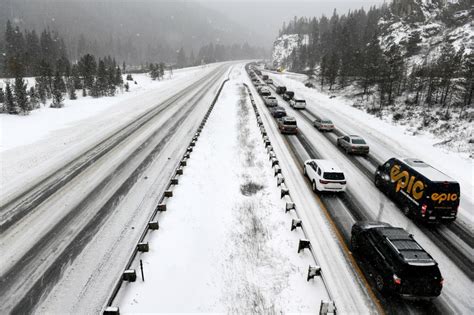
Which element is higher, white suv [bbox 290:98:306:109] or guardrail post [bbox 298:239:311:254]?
white suv [bbox 290:98:306:109]

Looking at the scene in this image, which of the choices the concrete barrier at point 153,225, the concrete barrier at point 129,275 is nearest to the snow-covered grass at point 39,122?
the concrete barrier at point 153,225

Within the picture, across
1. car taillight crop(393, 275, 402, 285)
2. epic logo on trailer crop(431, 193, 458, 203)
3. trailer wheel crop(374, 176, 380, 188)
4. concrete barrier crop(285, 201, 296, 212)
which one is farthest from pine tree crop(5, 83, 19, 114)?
epic logo on trailer crop(431, 193, 458, 203)

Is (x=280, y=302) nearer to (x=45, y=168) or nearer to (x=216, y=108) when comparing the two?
(x=45, y=168)

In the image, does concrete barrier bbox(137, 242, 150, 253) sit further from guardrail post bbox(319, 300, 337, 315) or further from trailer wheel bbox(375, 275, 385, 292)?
trailer wheel bbox(375, 275, 385, 292)

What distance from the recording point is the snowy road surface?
9750 millimetres

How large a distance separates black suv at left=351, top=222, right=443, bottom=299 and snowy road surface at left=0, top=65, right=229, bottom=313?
370 inches

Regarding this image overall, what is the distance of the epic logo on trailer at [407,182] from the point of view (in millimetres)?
14386

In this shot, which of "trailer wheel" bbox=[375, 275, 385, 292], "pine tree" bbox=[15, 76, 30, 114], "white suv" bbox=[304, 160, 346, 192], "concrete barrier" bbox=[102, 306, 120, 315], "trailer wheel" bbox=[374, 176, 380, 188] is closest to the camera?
"concrete barrier" bbox=[102, 306, 120, 315]

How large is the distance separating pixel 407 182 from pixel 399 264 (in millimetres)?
7379

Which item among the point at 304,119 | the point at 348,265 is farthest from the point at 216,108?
the point at 348,265

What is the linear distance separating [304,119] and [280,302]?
3088 cm

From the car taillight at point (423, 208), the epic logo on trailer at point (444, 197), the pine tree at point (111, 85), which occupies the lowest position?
the car taillight at point (423, 208)

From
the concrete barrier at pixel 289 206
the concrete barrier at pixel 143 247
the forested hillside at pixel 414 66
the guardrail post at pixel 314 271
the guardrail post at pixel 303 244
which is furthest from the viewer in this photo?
the forested hillside at pixel 414 66

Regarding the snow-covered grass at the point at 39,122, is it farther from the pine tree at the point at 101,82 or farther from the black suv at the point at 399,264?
the black suv at the point at 399,264
